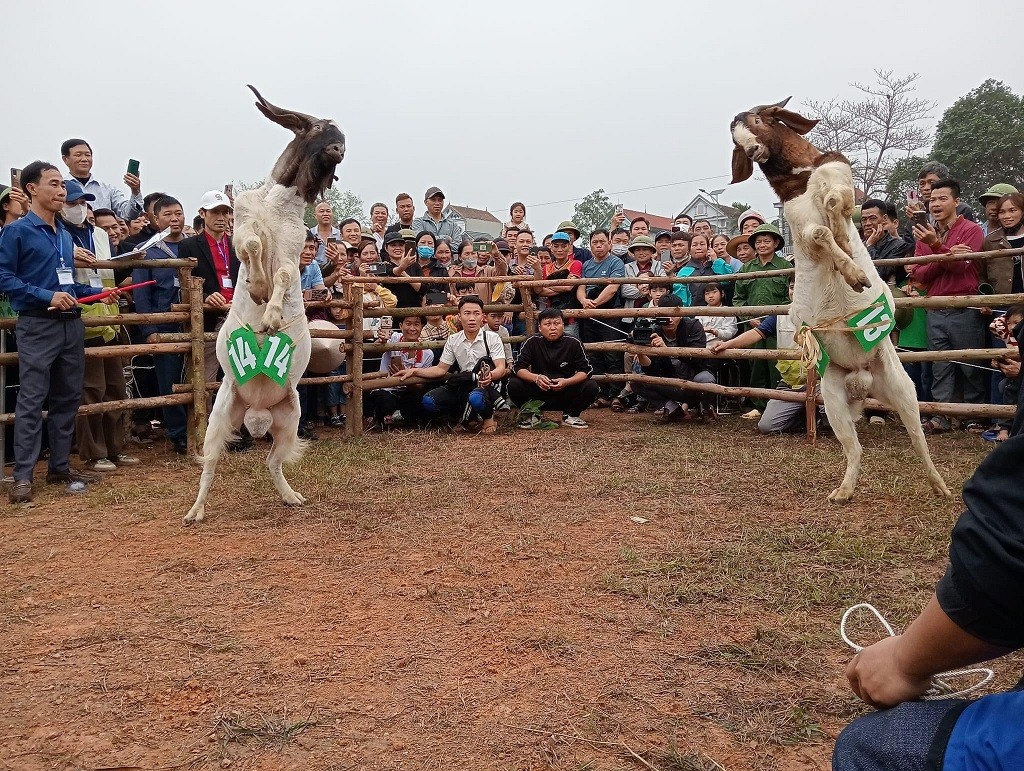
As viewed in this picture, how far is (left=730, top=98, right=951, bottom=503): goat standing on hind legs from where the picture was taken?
454 cm

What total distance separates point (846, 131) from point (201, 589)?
24.1m

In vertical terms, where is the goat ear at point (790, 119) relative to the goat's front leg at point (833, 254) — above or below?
above

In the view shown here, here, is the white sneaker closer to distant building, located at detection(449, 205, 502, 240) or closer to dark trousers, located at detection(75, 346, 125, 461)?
dark trousers, located at detection(75, 346, 125, 461)

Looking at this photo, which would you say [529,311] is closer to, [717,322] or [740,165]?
[717,322]

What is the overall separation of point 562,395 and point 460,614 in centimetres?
500

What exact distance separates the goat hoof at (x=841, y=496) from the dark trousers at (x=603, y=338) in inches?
181

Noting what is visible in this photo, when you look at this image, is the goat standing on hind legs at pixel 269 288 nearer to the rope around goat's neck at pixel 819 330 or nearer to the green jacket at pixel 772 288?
the rope around goat's neck at pixel 819 330

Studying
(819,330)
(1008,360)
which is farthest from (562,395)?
(1008,360)

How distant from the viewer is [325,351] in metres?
7.54

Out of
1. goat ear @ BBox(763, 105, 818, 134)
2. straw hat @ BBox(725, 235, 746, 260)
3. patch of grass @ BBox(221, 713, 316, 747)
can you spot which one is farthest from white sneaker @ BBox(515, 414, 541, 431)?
patch of grass @ BBox(221, 713, 316, 747)

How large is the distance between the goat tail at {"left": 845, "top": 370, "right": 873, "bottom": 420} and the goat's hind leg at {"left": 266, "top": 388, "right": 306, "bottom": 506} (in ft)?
12.0

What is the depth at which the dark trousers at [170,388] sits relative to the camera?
698 centimetres

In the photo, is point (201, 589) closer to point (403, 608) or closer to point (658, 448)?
point (403, 608)

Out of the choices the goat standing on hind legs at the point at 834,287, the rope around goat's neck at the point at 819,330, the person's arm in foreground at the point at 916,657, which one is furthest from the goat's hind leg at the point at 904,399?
the person's arm in foreground at the point at 916,657
